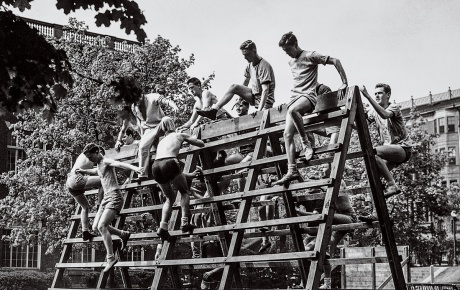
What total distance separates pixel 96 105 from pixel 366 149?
2251 cm

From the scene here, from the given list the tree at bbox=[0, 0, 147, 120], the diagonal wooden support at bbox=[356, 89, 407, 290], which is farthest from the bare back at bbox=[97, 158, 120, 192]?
the tree at bbox=[0, 0, 147, 120]

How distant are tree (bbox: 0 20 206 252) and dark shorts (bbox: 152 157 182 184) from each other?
17988 millimetres

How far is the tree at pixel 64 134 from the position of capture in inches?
1268

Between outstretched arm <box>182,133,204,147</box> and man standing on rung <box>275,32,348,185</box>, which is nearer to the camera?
man standing on rung <box>275,32,348,185</box>

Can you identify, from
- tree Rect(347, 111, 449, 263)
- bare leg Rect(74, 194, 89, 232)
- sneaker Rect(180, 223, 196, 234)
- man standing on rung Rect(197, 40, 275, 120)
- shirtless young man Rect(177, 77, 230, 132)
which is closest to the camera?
sneaker Rect(180, 223, 196, 234)

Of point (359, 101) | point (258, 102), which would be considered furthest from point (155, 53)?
point (359, 101)

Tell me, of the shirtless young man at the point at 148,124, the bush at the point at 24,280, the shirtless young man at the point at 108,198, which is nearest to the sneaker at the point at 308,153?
the shirtless young man at the point at 148,124

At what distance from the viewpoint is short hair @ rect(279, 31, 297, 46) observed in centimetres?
1280

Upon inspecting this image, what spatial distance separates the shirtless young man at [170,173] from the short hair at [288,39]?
2476 millimetres

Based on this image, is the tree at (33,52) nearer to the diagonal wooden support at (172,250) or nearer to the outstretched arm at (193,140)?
the outstretched arm at (193,140)

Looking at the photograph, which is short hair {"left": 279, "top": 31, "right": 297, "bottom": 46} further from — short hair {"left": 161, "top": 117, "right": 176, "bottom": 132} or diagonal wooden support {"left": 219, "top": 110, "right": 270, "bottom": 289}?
short hair {"left": 161, "top": 117, "right": 176, "bottom": 132}

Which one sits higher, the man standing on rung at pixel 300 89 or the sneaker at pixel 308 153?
the man standing on rung at pixel 300 89

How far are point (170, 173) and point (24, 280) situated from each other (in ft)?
81.9

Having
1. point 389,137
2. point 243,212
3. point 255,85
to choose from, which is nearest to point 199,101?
point 255,85
